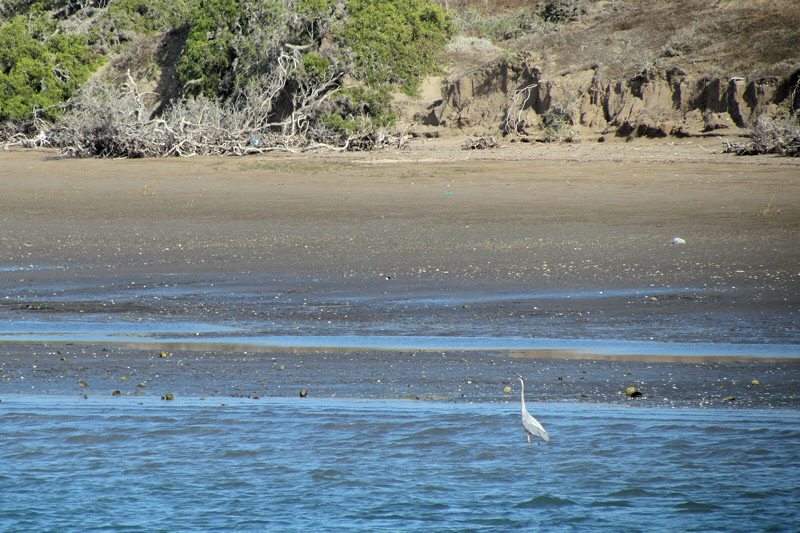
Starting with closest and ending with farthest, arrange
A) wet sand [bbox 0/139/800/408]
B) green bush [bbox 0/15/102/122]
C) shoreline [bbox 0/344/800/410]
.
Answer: shoreline [bbox 0/344/800/410] < wet sand [bbox 0/139/800/408] < green bush [bbox 0/15/102/122]

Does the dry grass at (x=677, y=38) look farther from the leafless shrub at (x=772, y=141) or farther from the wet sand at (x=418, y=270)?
the wet sand at (x=418, y=270)

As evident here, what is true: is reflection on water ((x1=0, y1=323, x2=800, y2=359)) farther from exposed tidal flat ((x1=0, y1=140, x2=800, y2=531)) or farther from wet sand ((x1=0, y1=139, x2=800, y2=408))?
wet sand ((x1=0, y1=139, x2=800, y2=408))

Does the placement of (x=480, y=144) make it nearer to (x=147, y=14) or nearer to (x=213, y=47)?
(x=213, y=47)

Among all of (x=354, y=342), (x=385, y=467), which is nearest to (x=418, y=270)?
(x=354, y=342)

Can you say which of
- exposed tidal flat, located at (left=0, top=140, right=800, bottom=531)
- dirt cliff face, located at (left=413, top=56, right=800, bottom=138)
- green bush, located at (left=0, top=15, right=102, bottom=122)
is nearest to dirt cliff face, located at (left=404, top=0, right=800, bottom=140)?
dirt cliff face, located at (left=413, top=56, right=800, bottom=138)

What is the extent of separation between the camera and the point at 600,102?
2453cm

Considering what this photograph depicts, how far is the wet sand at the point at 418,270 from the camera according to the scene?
487 cm

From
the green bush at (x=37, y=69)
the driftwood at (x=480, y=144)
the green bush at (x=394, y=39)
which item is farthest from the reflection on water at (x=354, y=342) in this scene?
the green bush at (x=37, y=69)

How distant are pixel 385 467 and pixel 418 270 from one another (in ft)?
15.6

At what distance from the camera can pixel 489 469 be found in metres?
3.71

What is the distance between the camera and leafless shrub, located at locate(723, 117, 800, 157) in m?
18.4

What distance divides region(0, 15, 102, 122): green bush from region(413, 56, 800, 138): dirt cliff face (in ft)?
37.4

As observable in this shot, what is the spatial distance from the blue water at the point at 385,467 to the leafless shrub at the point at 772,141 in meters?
15.9

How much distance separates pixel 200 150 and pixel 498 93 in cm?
947
